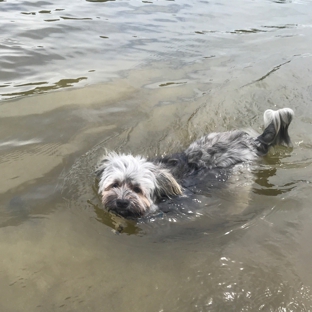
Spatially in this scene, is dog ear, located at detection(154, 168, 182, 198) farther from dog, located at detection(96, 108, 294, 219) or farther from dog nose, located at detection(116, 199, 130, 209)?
dog nose, located at detection(116, 199, 130, 209)

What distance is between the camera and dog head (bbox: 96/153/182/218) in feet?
15.7

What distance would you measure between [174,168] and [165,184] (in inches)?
21.7

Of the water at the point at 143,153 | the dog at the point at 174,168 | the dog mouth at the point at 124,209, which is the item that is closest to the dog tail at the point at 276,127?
the dog at the point at 174,168

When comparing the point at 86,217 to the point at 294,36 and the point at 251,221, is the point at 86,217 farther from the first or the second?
the point at 294,36

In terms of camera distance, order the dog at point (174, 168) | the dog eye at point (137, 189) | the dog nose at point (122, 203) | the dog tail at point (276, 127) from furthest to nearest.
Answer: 1. the dog tail at point (276, 127)
2. the dog eye at point (137, 189)
3. the dog at point (174, 168)
4. the dog nose at point (122, 203)

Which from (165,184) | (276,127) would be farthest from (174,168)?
(276,127)

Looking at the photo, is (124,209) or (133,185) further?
(133,185)

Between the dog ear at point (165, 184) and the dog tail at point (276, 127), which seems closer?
the dog ear at point (165, 184)

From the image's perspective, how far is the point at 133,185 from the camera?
498 cm

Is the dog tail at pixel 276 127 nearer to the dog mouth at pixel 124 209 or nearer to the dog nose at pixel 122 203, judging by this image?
the dog mouth at pixel 124 209

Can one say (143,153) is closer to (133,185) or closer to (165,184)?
(165,184)

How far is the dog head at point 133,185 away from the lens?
189 inches

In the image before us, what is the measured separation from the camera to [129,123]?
718 centimetres

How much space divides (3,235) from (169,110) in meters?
4.41
